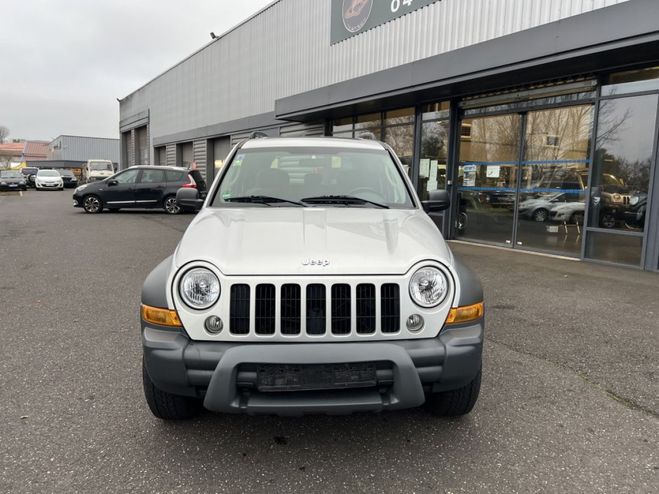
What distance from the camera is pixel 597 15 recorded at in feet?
22.4

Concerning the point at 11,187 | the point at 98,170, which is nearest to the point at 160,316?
the point at 98,170

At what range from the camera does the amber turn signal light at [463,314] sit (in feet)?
8.09

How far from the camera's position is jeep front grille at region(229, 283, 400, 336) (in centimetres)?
233

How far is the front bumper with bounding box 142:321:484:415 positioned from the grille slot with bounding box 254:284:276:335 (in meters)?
0.08

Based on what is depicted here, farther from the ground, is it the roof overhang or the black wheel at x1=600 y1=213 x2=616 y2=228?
the roof overhang

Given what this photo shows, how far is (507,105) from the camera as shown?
32.0 ft

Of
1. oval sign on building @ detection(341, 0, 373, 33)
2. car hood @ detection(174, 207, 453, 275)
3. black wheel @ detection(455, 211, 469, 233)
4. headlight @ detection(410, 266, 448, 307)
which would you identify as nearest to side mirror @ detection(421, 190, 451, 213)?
car hood @ detection(174, 207, 453, 275)

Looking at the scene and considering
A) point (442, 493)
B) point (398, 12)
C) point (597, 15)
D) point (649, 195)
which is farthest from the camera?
point (398, 12)

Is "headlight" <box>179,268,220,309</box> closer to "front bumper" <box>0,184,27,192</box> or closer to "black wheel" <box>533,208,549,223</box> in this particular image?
→ "black wheel" <box>533,208,549,223</box>

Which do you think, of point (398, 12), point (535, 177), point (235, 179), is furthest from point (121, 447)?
point (398, 12)

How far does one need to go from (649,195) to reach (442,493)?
710 centimetres

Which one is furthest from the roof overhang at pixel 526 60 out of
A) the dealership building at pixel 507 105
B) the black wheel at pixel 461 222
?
the black wheel at pixel 461 222

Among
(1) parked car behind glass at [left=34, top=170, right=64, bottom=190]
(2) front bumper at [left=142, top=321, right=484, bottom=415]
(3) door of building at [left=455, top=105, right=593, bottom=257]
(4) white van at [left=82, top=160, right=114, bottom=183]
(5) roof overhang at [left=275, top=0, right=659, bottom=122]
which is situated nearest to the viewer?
(2) front bumper at [left=142, top=321, right=484, bottom=415]

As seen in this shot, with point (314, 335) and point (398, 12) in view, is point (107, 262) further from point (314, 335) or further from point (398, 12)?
point (398, 12)
